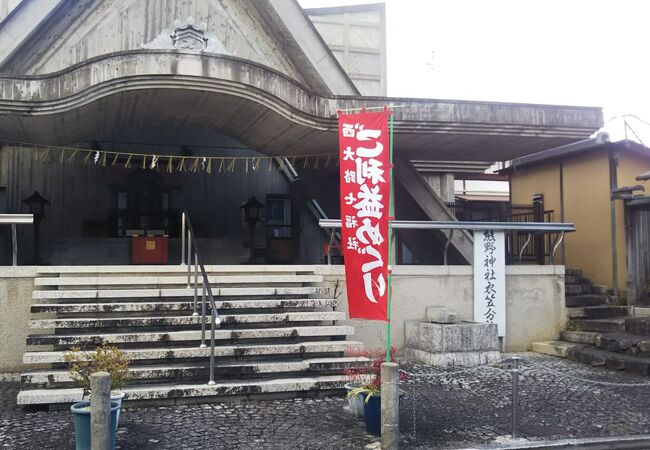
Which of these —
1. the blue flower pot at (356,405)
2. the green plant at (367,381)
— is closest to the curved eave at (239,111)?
the green plant at (367,381)

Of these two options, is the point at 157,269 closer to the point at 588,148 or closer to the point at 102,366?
the point at 102,366

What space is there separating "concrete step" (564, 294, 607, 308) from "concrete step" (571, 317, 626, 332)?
2.11ft

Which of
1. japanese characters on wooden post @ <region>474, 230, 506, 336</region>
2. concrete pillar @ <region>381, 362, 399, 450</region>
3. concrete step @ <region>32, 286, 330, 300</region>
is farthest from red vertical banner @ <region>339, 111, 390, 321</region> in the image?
japanese characters on wooden post @ <region>474, 230, 506, 336</region>

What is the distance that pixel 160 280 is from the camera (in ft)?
31.8

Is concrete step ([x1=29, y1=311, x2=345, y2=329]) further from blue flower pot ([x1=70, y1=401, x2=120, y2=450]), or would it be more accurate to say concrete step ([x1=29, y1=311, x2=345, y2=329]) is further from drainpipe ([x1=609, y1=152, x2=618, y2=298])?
drainpipe ([x1=609, y1=152, x2=618, y2=298])

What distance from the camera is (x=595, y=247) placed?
1370 cm

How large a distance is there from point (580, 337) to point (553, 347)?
1.92ft

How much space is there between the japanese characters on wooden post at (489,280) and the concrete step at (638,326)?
93.0 inches

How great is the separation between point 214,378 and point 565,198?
35.6ft

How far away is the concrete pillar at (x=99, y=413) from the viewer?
5.04m

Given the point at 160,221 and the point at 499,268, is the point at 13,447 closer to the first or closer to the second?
the point at 499,268

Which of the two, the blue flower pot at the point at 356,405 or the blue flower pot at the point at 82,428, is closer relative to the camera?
the blue flower pot at the point at 82,428

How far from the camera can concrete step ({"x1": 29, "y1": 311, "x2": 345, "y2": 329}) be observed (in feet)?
26.7

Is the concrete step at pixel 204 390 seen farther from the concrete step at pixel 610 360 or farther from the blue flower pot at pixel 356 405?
the concrete step at pixel 610 360
